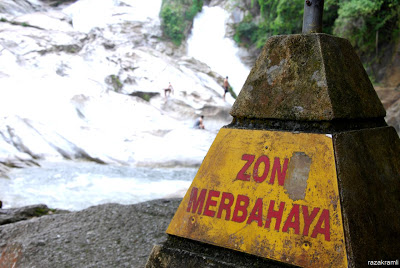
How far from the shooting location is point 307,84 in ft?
5.93

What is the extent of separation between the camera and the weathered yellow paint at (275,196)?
5.18 ft

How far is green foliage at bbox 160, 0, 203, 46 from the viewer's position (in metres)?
20.6

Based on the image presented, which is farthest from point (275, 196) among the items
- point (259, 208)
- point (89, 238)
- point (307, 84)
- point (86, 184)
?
point (86, 184)

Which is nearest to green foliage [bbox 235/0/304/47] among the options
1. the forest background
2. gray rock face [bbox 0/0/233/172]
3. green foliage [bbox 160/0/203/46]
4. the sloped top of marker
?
the forest background

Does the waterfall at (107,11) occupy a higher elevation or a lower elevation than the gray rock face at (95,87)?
higher

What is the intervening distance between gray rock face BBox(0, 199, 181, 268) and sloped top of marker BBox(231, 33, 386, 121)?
63.3 inches

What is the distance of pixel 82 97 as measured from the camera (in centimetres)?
1353

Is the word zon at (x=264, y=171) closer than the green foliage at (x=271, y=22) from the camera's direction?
Yes

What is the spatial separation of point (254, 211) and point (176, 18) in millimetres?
20186

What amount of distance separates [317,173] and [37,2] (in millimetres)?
21449

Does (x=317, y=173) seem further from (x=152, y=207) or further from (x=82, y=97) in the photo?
(x=82, y=97)

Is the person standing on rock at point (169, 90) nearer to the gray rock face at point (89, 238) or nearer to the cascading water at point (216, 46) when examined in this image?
the cascading water at point (216, 46)

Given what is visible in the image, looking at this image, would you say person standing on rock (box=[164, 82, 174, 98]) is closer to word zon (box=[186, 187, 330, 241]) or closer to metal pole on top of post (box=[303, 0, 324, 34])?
metal pole on top of post (box=[303, 0, 324, 34])

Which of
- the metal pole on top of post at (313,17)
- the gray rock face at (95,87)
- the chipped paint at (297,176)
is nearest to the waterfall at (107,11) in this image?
the gray rock face at (95,87)
